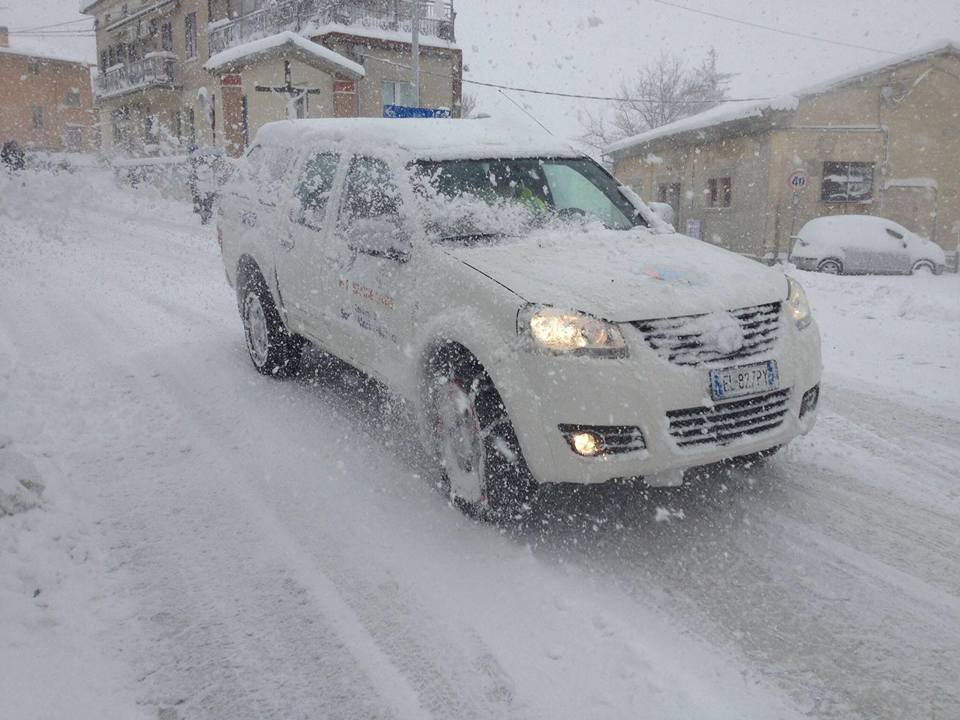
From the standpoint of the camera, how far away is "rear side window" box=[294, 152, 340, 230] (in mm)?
5062

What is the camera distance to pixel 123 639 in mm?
2713

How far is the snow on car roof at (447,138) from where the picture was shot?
4.50 metres

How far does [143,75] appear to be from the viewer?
122 feet

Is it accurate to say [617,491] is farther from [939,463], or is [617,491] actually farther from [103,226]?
[103,226]

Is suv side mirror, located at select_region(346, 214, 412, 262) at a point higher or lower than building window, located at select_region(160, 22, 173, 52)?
lower

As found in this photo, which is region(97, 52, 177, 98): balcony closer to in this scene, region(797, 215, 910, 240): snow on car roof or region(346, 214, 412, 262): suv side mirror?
region(797, 215, 910, 240): snow on car roof

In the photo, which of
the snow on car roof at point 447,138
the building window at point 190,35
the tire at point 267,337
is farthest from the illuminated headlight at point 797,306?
the building window at point 190,35

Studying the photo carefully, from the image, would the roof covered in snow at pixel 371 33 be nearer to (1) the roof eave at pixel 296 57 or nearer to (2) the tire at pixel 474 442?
(1) the roof eave at pixel 296 57

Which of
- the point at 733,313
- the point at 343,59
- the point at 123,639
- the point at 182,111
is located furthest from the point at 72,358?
the point at 182,111

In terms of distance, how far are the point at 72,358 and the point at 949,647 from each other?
636cm

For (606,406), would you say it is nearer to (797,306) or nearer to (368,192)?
(797,306)

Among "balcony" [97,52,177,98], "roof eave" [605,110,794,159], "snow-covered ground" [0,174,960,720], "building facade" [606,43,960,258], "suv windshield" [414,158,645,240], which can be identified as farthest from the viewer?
"balcony" [97,52,177,98]

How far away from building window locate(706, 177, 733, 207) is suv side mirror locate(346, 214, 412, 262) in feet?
73.8

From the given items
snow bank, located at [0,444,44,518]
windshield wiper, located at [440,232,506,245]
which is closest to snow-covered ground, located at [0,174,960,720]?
snow bank, located at [0,444,44,518]
